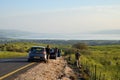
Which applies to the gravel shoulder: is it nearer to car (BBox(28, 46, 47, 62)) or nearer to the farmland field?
the farmland field

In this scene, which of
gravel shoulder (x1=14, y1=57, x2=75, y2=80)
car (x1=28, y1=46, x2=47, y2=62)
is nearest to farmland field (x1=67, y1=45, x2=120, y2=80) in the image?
gravel shoulder (x1=14, y1=57, x2=75, y2=80)

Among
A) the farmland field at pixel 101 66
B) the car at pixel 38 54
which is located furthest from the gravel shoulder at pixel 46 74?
the car at pixel 38 54

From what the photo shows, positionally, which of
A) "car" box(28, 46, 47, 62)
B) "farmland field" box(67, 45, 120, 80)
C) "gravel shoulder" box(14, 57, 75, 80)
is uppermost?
"car" box(28, 46, 47, 62)

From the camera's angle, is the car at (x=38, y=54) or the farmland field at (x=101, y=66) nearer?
the farmland field at (x=101, y=66)

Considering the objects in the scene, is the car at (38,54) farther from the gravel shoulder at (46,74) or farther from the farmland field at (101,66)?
the gravel shoulder at (46,74)

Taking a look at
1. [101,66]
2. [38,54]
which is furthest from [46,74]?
[101,66]

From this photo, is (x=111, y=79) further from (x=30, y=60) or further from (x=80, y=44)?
(x=80, y=44)

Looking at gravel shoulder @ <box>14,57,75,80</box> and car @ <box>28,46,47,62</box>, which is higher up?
car @ <box>28,46,47,62</box>

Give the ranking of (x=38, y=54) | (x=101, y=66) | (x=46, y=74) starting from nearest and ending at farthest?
(x=46, y=74) → (x=38, y=54) → (x=101, y=66)

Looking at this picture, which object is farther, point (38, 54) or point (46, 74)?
point (38, 54)

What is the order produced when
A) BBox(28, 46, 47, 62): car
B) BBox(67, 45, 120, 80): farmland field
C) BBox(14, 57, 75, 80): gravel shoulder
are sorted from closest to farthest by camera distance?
BBox(14, 57, 75, 80): gravel shoulder < BBox(67, 45, 120, 80): farmland field < BBox(28, 46, 47, 62): car

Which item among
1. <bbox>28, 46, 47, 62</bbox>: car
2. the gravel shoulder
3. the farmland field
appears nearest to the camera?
the gravel shoulder

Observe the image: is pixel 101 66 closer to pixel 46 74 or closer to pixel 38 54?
pixel 38 54

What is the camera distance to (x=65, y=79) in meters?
25.3
